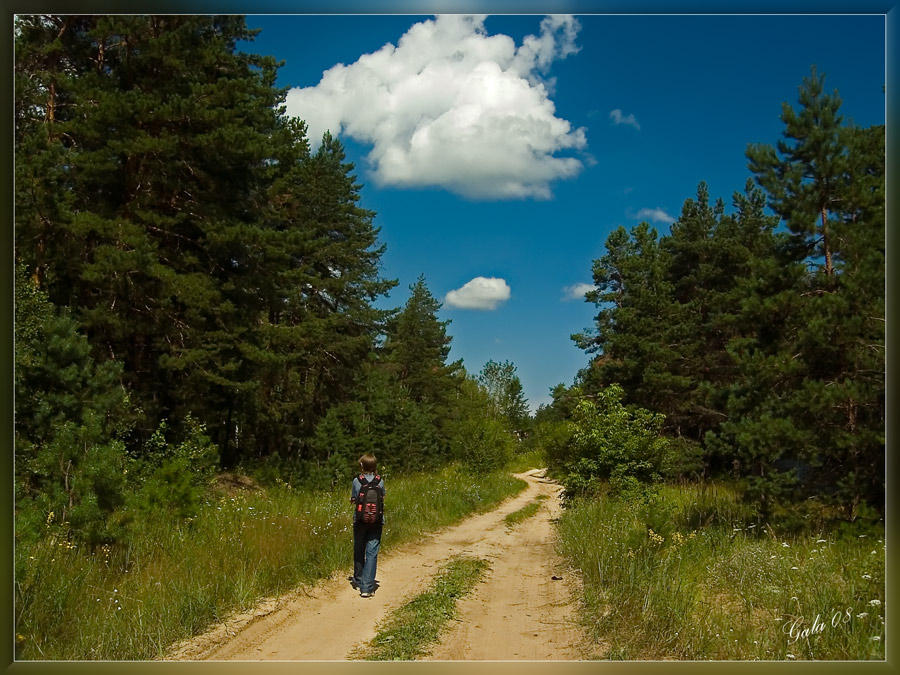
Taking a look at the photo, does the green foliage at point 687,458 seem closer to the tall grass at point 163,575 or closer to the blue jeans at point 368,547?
the tall grass at point 163,575

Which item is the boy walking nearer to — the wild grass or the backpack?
the backpack

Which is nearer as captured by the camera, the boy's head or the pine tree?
the boy's head

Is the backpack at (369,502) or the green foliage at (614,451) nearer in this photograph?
the backpack at (369,502)

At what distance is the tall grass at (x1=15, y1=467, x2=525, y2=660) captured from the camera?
5.30 m

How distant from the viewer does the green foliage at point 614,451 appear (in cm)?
1475

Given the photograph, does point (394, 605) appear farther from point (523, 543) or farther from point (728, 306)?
point (728, 306)

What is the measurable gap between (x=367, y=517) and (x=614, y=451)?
8604mm

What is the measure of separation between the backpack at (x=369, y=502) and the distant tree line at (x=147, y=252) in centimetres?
268

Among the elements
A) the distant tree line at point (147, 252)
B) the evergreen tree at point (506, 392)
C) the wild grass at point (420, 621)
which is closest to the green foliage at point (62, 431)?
the distant tree line at point (147, 252)

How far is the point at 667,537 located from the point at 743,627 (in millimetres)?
3099

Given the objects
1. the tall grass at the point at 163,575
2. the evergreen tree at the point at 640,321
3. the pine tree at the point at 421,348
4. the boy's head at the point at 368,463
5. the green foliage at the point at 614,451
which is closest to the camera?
the tall grass at the point at 163,575
